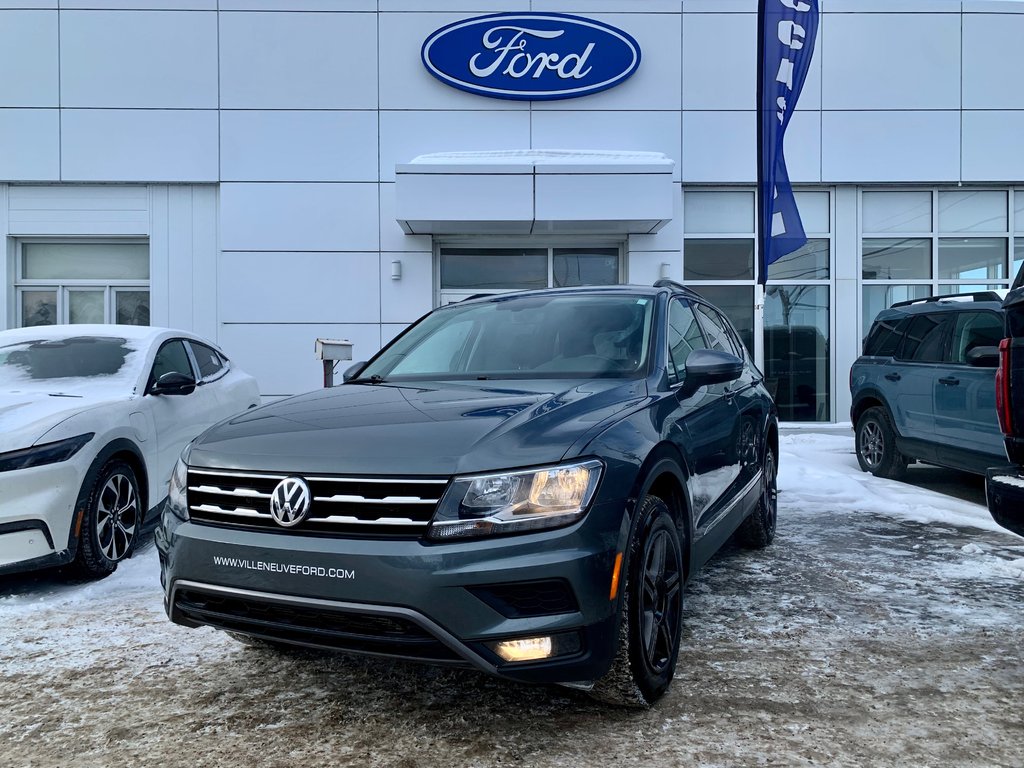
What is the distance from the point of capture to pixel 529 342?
11.9ft

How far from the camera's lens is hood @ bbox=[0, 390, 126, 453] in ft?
12.6

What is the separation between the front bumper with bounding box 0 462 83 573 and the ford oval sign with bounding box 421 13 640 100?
28.5 ft

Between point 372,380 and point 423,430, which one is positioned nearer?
point 423,430

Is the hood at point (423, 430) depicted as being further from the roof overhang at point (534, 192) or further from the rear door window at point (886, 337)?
the roof overhang at point (534, 192)

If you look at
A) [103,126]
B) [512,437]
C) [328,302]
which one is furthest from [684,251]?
[512,437]

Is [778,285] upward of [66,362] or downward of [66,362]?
upward

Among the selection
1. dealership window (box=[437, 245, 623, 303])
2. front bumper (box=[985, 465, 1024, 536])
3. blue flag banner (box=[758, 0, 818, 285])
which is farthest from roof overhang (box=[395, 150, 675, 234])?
front bumper (box=[985, 465, 1024, 536])

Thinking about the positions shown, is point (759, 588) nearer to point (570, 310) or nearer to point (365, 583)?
point (570, 310)

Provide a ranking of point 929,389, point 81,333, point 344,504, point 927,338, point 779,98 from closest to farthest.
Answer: point 344,504
point 81,333
point 929,389
point 927,338
point 779,98

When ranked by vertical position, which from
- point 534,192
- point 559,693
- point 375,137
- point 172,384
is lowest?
point 559,693

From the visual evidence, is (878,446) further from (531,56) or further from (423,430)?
(531,56)

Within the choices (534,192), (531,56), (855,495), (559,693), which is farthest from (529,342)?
(531,56)

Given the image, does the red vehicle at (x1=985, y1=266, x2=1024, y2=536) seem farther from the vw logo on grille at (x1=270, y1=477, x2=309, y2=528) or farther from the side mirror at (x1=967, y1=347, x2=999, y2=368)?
the vw logo on grille at (x1=270, y1=477, x2=309, y2=528)

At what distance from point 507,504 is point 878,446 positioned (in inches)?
269
